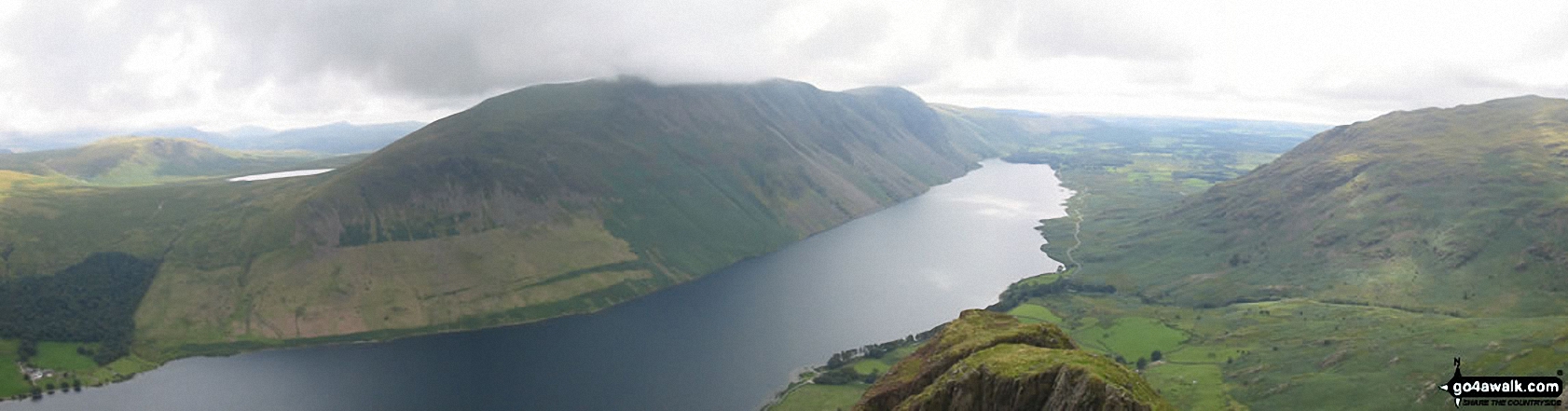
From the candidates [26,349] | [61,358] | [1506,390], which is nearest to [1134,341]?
[1506,390]

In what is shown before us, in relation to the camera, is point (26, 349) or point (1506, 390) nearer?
point (1506, 390)

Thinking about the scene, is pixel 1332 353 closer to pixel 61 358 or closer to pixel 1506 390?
pixel 1506 390

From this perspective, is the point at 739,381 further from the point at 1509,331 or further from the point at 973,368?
the point at 1509,331

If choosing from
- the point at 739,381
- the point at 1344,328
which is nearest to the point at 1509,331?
the point at 1344,328

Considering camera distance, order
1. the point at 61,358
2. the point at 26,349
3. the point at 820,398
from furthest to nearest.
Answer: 1. the point at 61,358
2. the point at 26,349
3. the point at 820,398

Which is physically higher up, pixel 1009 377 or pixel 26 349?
pixel 1009 377

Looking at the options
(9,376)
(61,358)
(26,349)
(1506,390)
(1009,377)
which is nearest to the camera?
(1009,377)

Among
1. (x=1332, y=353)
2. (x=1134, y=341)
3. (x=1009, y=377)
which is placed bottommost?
(x=1134, y=341)

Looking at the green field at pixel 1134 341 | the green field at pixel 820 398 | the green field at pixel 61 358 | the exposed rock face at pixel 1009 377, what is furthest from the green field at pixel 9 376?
the green field at pixel 1134 341
